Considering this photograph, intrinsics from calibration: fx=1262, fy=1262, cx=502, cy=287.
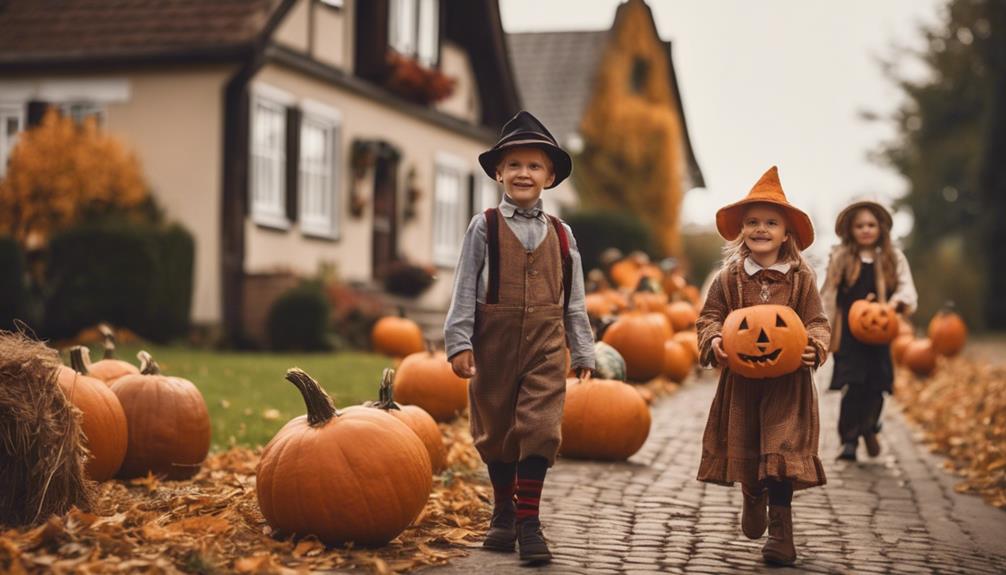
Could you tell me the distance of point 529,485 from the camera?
509 centimetres

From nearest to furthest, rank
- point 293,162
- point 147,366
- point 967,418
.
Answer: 1. point 147,366
2. point 967,418
3. point 293,162

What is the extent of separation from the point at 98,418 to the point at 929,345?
1097 centimetres

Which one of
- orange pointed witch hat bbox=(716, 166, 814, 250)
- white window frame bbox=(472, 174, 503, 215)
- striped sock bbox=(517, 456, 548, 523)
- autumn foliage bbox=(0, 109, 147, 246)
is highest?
white window frame bbox=(472, 174, 503, 215)

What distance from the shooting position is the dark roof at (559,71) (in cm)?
3222

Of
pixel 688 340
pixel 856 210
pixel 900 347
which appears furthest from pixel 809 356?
pixel 900 347

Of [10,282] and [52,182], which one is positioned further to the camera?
[52,182]

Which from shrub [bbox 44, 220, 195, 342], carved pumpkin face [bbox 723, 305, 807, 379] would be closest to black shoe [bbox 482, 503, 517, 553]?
carved pumpkin face [bbox 723, 305, 807, 379]

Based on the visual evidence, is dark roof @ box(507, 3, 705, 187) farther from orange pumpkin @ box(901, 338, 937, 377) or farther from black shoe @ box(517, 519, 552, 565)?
black shoe @ box(517, 519, 552, 565)

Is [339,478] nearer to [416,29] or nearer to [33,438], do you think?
[33,438]

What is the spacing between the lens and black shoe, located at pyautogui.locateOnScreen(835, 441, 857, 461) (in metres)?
8.31

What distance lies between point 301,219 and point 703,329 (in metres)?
13.1

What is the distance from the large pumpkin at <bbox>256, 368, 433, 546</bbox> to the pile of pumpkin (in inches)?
383

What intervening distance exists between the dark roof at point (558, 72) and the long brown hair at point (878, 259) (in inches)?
907

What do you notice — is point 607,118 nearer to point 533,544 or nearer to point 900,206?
point 900,206
